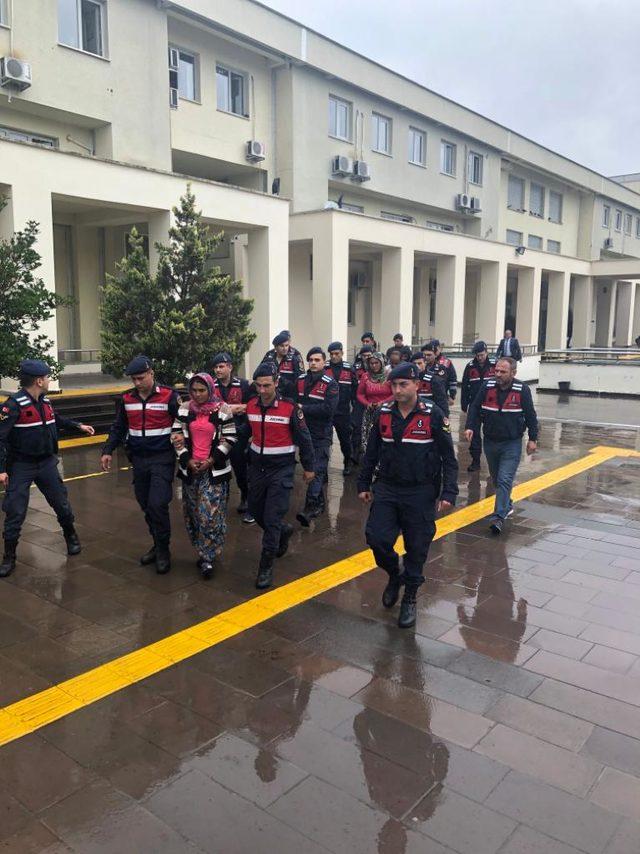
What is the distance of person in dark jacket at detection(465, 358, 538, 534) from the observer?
7.39m

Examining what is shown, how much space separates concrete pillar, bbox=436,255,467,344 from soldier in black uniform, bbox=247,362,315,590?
1989 centimetres

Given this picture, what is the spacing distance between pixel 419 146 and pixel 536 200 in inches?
445

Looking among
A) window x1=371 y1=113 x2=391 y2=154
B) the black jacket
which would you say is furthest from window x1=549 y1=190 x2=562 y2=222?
the black jacket

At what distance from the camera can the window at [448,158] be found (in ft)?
96.3

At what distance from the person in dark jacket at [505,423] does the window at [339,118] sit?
19.4 meters

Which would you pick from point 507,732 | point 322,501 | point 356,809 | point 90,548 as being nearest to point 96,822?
point 356,809

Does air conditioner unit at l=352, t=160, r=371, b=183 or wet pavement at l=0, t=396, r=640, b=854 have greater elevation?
air conditioner unit at l=352, t=160, r=371, b=183

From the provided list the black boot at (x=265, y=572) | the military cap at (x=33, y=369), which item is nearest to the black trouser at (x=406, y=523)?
the black boot at (x=265, y=572)

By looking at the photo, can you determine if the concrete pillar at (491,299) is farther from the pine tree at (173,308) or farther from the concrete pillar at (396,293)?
the pine tree at (173,308)

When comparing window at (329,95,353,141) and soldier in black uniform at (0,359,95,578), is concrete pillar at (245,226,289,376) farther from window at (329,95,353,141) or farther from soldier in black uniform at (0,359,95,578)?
soldier in black uniform at (0,359,95,578)

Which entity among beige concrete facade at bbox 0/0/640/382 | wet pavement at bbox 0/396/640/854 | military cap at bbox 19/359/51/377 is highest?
beige concrete facade at bbox 0/0/640/382

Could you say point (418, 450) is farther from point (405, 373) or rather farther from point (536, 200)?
point (536, 200)

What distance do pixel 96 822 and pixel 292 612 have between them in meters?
2.37

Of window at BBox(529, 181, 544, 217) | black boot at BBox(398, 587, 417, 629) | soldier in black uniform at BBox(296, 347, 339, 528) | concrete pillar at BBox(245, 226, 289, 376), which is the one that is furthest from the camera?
window at BBox(529, 181, 544, 217)
